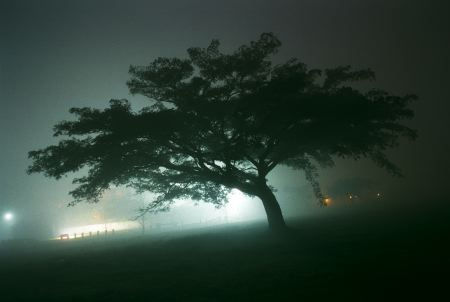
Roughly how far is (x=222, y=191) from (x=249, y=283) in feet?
59.1

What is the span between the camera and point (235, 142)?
69.2ft

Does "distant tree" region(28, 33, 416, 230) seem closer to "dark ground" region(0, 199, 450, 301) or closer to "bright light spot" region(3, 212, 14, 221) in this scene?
"dark ground" region(0, 199, 450, 301)

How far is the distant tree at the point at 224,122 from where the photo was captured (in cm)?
1920

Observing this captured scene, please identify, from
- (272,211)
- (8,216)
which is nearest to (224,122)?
(272,211)

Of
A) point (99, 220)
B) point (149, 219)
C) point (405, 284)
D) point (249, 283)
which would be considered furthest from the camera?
point (99, 220)

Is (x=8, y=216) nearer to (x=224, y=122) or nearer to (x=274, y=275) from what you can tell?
(x=224, y=122)

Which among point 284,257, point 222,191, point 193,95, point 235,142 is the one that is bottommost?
point 284,257

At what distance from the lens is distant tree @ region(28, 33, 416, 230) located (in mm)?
19203

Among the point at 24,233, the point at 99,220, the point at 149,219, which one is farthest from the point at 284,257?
the point at 99,220

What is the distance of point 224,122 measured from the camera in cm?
2150

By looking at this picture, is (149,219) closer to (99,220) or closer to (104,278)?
(99,220)

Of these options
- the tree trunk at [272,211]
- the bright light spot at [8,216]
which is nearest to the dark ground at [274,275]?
the tree trunk at [272,211]

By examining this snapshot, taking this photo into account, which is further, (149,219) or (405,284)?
(149,219)

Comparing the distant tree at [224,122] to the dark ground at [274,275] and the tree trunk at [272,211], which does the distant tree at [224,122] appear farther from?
the dark ground at [274,275]
